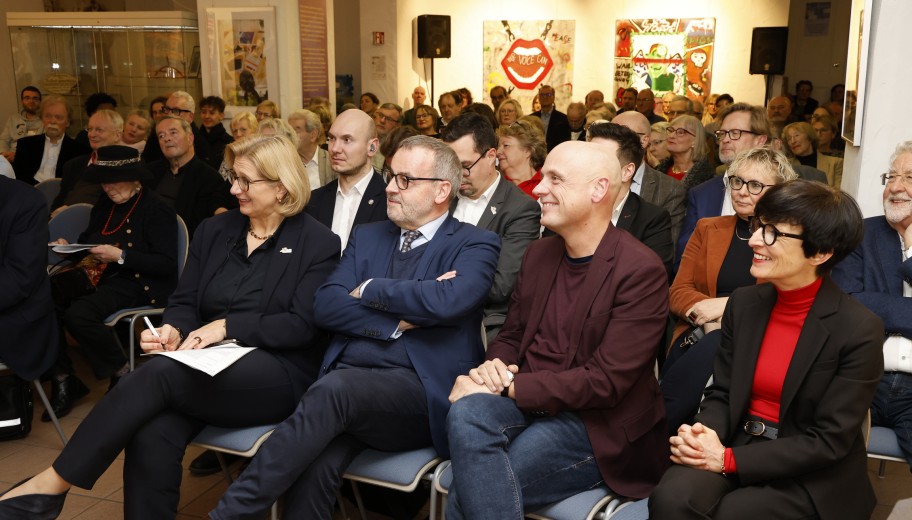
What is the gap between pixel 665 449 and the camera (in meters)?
2.67

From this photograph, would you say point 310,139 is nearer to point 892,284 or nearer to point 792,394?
point 892,284

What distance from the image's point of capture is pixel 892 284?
9.97 ft

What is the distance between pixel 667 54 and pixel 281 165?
11315 mm

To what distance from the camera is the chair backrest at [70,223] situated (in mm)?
4801

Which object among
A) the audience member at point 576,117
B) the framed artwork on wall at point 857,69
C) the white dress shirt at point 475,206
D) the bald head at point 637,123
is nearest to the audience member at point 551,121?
the audience member at point 576,117

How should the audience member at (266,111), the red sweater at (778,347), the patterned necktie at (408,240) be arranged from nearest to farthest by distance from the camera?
the red sweater at (778,347)
the patterned necktie at (408,240)
the audience member at (266,111)

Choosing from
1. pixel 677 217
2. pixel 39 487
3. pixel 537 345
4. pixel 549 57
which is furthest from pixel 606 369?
pixel 549 57

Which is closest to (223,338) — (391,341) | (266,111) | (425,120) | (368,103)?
(391,341)

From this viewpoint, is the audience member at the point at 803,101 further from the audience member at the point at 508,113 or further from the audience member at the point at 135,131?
the audience member at the point at 135,131

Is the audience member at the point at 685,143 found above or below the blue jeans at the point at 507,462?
above

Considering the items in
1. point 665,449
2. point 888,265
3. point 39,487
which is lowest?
point 39,487

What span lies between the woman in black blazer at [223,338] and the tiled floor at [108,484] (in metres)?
0.69

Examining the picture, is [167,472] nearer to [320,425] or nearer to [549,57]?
[320,425]

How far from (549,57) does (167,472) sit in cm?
1210
